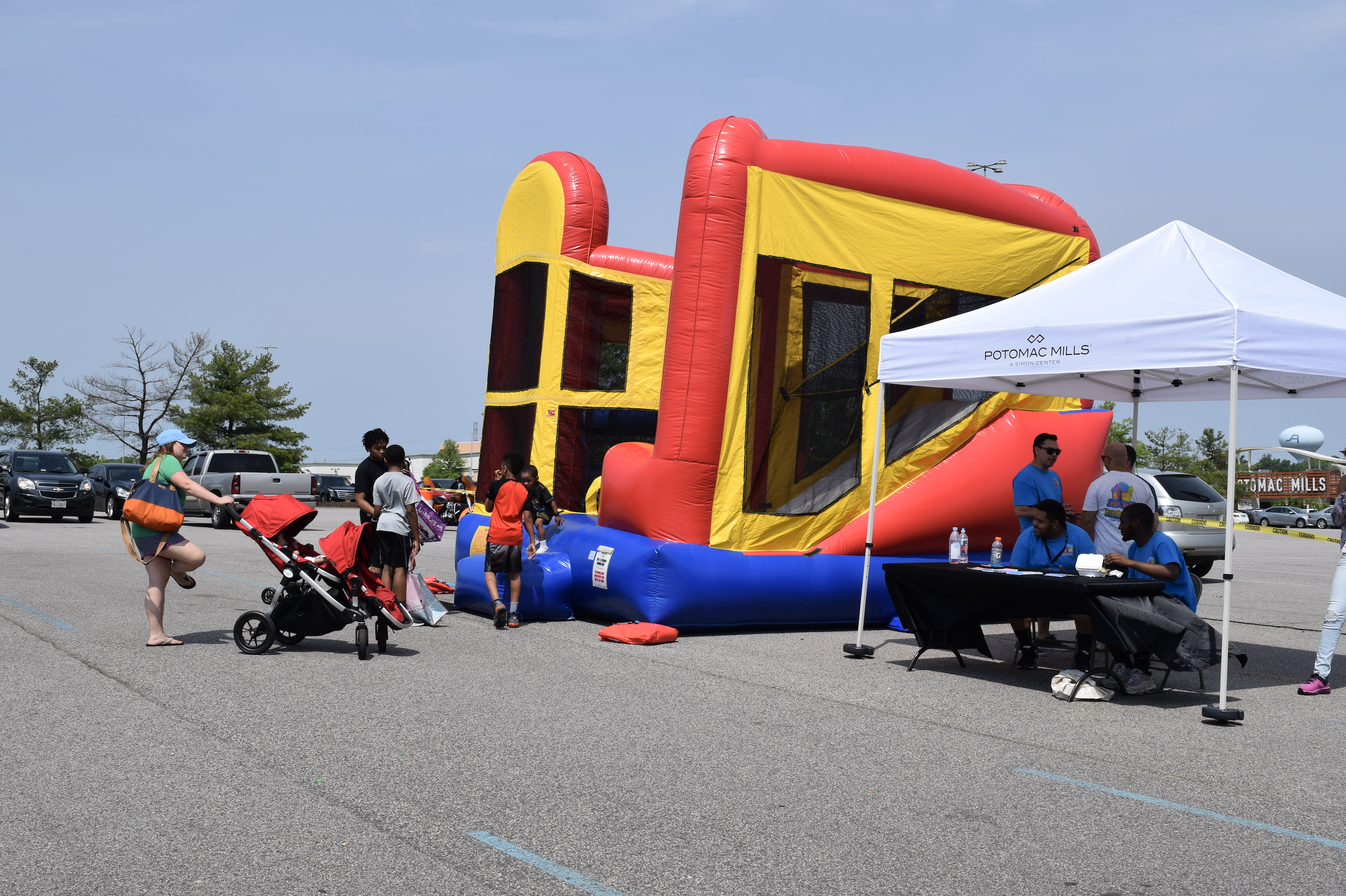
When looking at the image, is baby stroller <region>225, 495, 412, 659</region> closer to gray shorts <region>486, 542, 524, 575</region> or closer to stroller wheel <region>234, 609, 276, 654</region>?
stroller wheel <region>234, 609, 276, 654</region>

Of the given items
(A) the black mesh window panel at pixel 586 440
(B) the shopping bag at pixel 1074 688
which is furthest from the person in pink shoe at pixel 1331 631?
(A) the black mesh window panel at pixel 586 440

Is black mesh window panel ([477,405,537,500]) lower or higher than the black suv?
higher

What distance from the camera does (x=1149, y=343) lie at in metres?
7.21

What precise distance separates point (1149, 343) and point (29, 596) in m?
10.3

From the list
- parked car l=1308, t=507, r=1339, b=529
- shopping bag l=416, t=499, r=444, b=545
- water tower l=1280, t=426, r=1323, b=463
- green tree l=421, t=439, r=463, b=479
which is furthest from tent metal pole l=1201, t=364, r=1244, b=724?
green tree l=421, t=439, r=463, b=479

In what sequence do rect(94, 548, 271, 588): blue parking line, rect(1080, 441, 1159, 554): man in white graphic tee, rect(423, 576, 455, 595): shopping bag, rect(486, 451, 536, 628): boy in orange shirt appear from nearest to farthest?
rect(1080, 441, 1159, 554): man in white graphic tee → rect(486, 451, 536, 628): boy in orange shirt → rect(423, 576, 455, 595): shopping bag → rect(94, 548, 271, 588): blue parking line

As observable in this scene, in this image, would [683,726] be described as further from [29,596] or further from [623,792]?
[29,596]

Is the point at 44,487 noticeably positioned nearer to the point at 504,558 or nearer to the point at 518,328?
the point at 518,328

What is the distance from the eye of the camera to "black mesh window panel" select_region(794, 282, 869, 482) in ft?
35.2

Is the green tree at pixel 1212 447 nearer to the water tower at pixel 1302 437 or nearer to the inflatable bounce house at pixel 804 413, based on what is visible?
the water tower at pixel 1302 437

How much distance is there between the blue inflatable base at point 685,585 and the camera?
31.6ft

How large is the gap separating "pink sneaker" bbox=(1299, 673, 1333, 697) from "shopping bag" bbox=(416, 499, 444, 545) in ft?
23.1

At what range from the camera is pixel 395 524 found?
30.2ft

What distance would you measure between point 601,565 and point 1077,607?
14.8 feet
